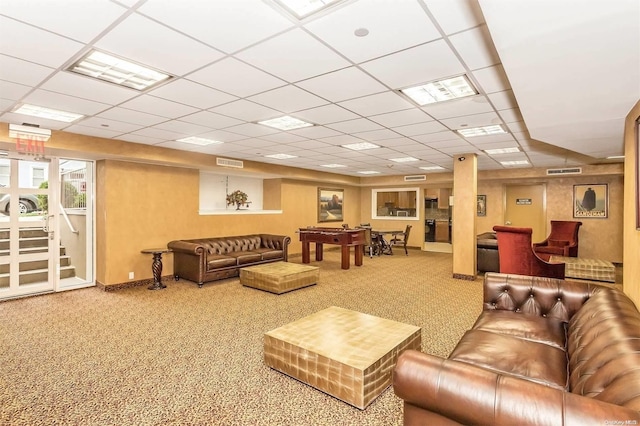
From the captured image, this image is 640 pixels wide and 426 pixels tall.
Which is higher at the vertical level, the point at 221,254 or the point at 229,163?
the point at 229,163

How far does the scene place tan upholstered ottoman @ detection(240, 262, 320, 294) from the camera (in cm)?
570

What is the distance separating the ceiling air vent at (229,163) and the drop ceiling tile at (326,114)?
11.4 ft

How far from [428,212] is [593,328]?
34.2ft

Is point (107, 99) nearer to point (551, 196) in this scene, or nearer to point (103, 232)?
point (103, 232)

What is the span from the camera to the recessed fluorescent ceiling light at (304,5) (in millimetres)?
1969

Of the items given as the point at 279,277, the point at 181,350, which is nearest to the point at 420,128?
the point at 279,277

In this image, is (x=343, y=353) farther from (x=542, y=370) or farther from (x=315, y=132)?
(x=315, y=132)

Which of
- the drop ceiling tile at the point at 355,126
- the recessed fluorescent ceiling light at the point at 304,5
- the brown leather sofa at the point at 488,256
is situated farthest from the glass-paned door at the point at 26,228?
the brown leather sofa at the point at 488,256

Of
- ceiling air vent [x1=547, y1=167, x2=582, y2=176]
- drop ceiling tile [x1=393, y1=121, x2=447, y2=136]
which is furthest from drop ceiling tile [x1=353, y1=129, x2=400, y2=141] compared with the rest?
ceiling air vent [x1=547, y1=167, x2=582, y2=176]

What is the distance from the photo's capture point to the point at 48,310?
15.9 ft

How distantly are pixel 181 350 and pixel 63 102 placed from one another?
3.03m

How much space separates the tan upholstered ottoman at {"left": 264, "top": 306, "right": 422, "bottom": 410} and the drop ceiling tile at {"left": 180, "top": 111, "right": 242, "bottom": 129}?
279 cm

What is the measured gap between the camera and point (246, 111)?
4137 mm

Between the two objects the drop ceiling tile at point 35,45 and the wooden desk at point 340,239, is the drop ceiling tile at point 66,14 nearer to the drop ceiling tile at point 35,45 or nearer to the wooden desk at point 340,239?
the drop ceiling tile at point 35,45
